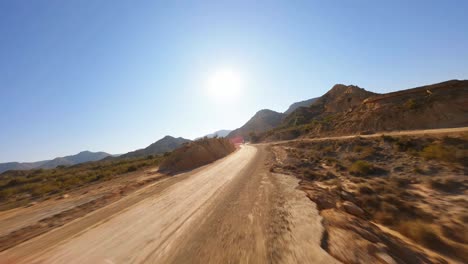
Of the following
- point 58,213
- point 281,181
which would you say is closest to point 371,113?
point 281,181

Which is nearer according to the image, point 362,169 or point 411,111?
point 362,169

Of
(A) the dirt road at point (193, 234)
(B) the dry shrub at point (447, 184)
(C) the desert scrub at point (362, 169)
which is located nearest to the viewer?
(A) the dirt road at point (193, 234)

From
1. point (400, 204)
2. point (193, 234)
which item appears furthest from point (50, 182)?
point (400, 204)

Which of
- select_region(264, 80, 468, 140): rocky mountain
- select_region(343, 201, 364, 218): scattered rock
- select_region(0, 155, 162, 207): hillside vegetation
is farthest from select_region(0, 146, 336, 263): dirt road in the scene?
select_region(264, 80, 468, 140): rocky mountain

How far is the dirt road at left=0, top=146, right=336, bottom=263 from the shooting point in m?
4.55

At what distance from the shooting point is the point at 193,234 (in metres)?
5.64

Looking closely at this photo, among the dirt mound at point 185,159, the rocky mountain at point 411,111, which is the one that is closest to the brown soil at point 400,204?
the rocky mountain at point 411,111

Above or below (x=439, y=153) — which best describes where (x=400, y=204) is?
below

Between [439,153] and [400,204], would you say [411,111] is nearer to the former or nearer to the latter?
[439,153]

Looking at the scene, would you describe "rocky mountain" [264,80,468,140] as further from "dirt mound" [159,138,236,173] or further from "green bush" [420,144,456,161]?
"dirt mound" [159,138,236,173]

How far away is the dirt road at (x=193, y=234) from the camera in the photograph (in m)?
4.55

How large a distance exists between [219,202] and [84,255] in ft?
14.6

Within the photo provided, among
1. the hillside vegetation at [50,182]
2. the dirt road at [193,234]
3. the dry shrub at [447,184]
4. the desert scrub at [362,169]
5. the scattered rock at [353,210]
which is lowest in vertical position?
the dry shrub at [447,184]

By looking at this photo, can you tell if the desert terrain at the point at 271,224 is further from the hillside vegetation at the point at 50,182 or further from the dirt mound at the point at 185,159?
the dirt mound at the point at 185,159
